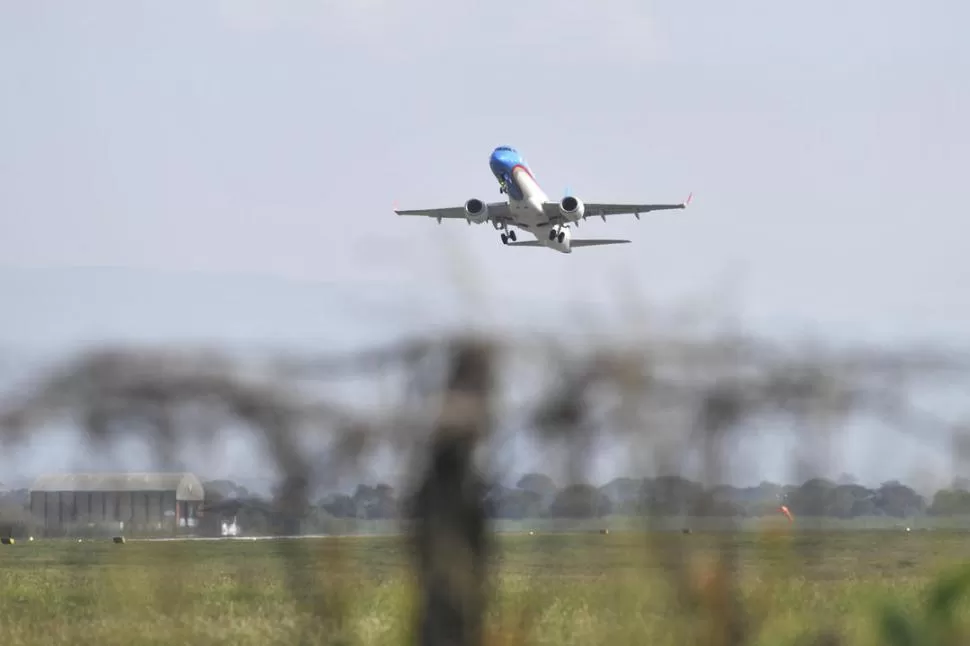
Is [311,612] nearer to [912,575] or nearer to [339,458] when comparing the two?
[339,458]

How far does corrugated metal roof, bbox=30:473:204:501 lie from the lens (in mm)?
3537

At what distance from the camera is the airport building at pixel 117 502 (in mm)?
3629

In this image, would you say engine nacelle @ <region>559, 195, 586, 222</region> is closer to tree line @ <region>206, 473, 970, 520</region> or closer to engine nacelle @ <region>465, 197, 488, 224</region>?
engine nacelle @ <region>465, 197, 488, 224</region>

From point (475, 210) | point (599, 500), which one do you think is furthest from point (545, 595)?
point (475, 210)

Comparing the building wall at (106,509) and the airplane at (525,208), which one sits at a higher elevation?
the airplane at (525,208)

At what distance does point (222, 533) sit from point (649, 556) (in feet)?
4.85

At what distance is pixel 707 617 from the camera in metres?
3.48

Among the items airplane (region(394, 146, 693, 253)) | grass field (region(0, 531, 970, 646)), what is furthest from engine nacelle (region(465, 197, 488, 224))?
grass field (region(0, 531, 970, 646))

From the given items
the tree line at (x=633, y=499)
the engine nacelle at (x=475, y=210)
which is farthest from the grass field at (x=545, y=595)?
the engine nacelle at (x=475, y=210)

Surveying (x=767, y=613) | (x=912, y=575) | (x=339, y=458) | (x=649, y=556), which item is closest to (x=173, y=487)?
(x=339, y=458)

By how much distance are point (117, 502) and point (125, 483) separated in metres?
0.36

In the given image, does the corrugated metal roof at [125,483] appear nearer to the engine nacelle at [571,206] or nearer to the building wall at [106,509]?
the building wall at [106,509]

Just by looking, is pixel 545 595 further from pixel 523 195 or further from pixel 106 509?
pixel 523 195

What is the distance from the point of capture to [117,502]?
4.03m
